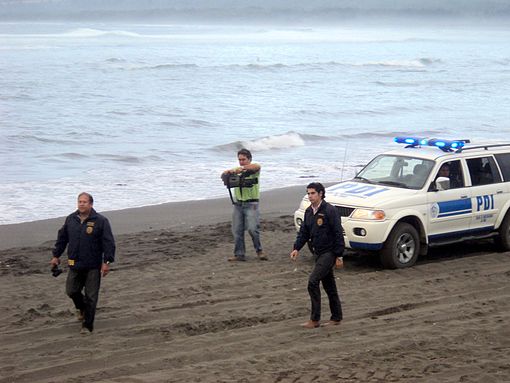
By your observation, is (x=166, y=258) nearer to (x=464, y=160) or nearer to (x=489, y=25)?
(x=464, y=160)

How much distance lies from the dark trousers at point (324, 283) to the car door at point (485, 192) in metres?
4.15

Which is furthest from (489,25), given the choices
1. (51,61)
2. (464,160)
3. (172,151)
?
(464,160)

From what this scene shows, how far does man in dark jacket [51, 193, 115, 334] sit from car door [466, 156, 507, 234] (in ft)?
18.9

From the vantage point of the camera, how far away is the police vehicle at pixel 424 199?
12484mm

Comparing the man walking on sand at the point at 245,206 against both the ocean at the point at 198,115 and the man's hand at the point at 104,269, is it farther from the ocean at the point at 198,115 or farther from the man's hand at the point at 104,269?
the ocean at the point at 198,115

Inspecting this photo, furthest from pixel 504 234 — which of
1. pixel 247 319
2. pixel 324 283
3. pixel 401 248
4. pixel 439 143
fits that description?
pixel 247 319

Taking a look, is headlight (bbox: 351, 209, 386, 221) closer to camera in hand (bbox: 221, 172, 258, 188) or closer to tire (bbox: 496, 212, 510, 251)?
camera in hand (bbox: 221, 172, 258, 188)

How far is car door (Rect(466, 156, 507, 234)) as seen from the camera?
13359 millimetres

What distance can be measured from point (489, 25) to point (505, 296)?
188598 millimetres

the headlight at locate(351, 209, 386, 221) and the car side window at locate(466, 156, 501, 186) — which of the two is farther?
the car side window at locate(466, 156, 501, 186)

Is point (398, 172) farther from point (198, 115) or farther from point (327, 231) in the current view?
point (198, 115)

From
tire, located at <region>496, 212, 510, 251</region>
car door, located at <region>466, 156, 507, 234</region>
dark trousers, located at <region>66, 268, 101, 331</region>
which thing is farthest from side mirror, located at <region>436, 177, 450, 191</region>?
dark trousers, located at <region>66, 268, 101, 331</region>

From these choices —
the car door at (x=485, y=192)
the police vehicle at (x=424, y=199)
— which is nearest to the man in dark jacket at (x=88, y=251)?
the police vehicle at (x=424, y=199)

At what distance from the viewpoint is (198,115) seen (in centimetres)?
4062
